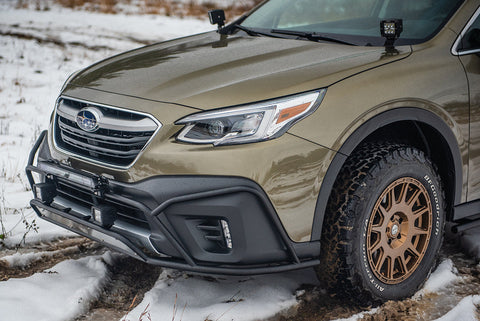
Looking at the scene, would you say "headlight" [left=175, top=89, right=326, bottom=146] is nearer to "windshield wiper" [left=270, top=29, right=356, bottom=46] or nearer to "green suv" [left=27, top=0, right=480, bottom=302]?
"green suv" [left=27, top=0, right=480, bottom=302]

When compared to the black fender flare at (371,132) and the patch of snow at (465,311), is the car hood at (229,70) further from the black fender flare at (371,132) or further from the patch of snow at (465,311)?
the patch of snow at (465,311)

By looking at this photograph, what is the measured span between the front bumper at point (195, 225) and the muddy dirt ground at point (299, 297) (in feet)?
1.07

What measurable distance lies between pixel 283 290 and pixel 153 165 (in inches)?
42.6

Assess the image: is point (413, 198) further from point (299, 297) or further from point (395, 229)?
point (299, 297)

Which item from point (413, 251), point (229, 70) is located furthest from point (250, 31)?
point (413, 251)

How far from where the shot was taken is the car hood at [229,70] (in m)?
2.48

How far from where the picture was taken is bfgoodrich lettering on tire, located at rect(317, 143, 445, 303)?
260 centimetres

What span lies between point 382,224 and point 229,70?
105 centimetres

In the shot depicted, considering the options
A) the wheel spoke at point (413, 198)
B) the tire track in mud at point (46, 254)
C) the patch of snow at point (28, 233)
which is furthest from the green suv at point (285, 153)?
the patch of snow at point (28, 233)

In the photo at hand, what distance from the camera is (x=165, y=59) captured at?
3029 millimetres

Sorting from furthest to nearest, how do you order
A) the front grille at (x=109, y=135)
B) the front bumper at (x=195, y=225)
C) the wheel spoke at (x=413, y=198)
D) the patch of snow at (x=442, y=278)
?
the patch of snow at (x=442, y=278)
the wheel spoke at (x=413, y=198)
the front grille at (x=109, y=135)
the front bumper at (x=195, y=225)

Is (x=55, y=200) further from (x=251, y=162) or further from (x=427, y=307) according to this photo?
(x=427, y=307)

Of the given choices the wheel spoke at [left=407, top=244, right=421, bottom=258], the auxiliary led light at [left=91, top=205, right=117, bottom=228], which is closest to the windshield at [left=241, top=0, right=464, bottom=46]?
the wheel spoke at [left=407, top=244, right=421, bottom=258]

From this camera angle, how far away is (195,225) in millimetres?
2400
